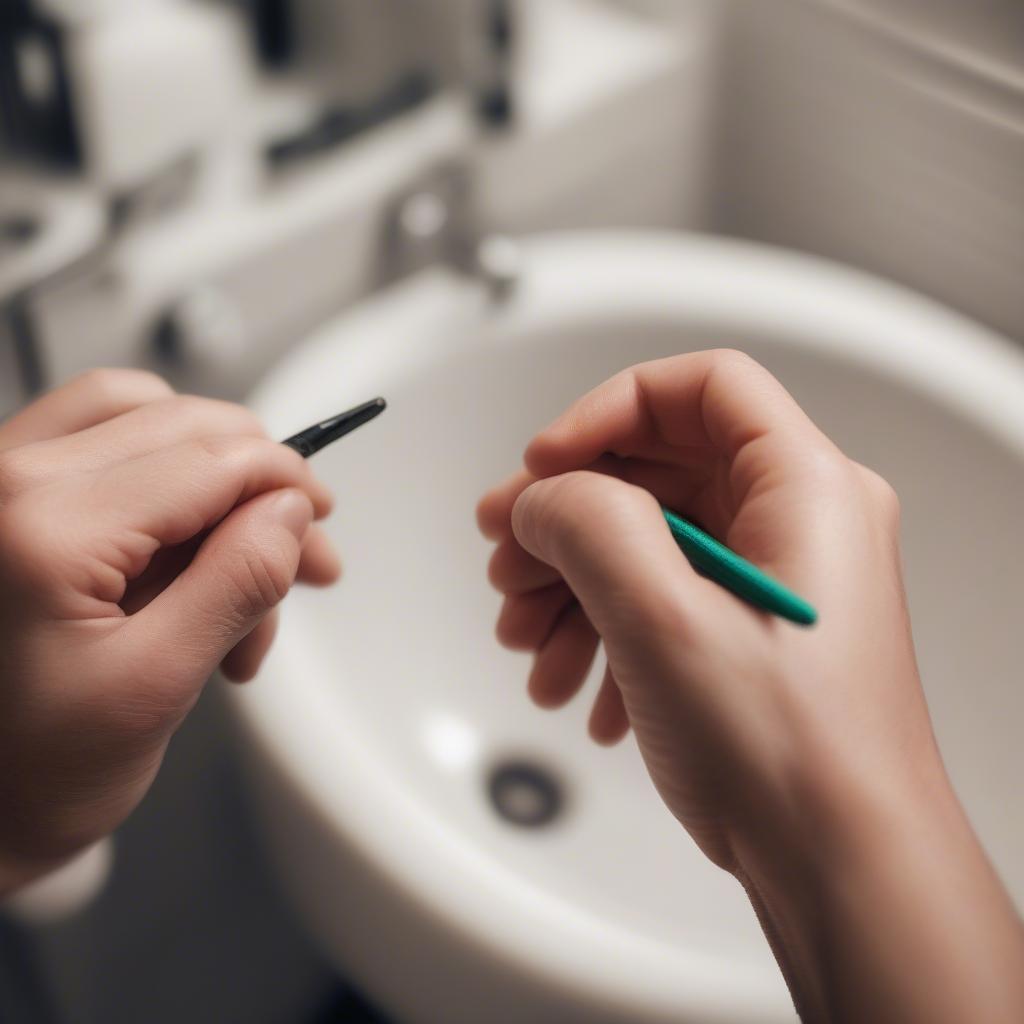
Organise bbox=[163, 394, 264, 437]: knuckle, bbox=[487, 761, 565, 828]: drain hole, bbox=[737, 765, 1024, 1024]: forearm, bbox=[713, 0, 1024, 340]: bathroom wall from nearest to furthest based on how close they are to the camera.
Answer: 1. bbox=[737, 765, 1024, 1024]: forearm
2. bbox=[163, 394, 264, 437]: knuckle
3. bbox=[713, 0, 1024, 340]: bathroom wall
4. bbox=[487, 761, 565, 828]: drain hole

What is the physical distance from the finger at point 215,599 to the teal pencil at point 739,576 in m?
0.13

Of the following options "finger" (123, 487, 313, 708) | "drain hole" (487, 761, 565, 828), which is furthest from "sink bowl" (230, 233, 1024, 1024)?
"finger" (123, 487, 313, 708)

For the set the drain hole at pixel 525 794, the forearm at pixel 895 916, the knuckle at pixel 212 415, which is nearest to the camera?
the forearm at pixel 895 916

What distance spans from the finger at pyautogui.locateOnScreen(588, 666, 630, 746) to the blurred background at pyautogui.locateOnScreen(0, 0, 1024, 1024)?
0.68 ft

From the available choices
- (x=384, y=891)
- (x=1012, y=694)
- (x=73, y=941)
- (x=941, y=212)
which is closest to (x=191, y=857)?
(x=73, y=941)

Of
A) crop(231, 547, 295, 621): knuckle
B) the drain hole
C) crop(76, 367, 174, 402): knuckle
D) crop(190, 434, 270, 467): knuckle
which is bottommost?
the drain hole

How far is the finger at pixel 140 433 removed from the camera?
0.35 meters

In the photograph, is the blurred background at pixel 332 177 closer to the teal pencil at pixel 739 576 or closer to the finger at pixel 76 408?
the finger at pixel 76 408

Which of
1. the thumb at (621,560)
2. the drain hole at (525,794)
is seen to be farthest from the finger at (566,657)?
the drain hole at (525,794)

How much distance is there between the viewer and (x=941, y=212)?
62 centimetres

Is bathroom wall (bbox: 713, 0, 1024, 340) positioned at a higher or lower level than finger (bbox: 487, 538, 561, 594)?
higher

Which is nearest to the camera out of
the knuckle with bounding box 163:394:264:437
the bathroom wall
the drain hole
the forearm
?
the forearm

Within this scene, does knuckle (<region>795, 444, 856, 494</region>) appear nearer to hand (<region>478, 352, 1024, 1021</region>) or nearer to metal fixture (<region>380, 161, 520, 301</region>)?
hand (<region>478, 352, 1024, 1021</region>)

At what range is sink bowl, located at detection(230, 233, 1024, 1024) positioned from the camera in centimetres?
45
